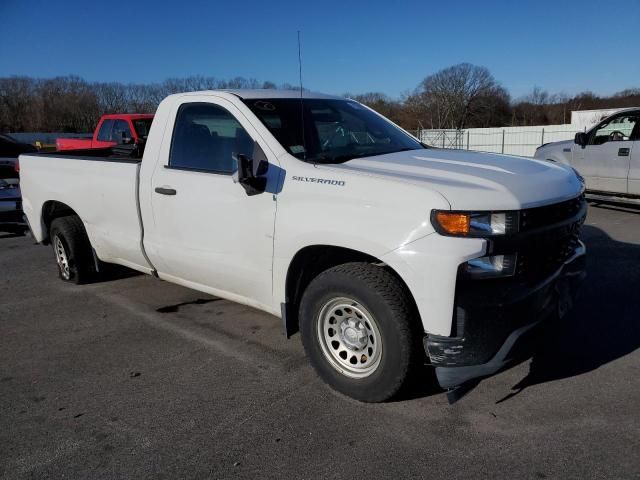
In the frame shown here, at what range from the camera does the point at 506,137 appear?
3062 cm

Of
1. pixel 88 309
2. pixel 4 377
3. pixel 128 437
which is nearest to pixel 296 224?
pixel 128 437

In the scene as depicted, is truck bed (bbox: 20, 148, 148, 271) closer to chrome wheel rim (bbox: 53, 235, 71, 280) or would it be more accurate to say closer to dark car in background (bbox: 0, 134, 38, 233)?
chrome wheel rim (bbox: 53, 235, 71, 280)

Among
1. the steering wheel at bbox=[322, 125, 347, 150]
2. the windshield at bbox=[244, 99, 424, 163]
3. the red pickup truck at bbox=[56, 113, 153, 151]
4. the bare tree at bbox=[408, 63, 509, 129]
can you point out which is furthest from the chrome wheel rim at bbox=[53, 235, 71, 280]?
the bare tree at bbox=[408, 63, 509, 129]

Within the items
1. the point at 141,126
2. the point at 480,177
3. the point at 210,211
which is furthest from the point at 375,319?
the point at 141,126

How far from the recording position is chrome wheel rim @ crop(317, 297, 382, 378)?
3246mm

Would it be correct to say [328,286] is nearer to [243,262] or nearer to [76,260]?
[243,262]

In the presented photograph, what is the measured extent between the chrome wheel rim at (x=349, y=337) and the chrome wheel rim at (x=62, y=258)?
3778mm

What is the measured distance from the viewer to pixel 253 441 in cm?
299

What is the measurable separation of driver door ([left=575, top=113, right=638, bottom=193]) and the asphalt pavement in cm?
517

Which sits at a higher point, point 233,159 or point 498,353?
point 233,159

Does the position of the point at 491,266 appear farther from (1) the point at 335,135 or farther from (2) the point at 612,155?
(2) the point at 612,155

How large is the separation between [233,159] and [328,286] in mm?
1310

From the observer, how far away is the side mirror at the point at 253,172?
11.3 feet

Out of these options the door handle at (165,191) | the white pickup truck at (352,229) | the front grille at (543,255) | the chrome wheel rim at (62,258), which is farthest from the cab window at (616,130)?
the chrome wheel rim at (62,258)
